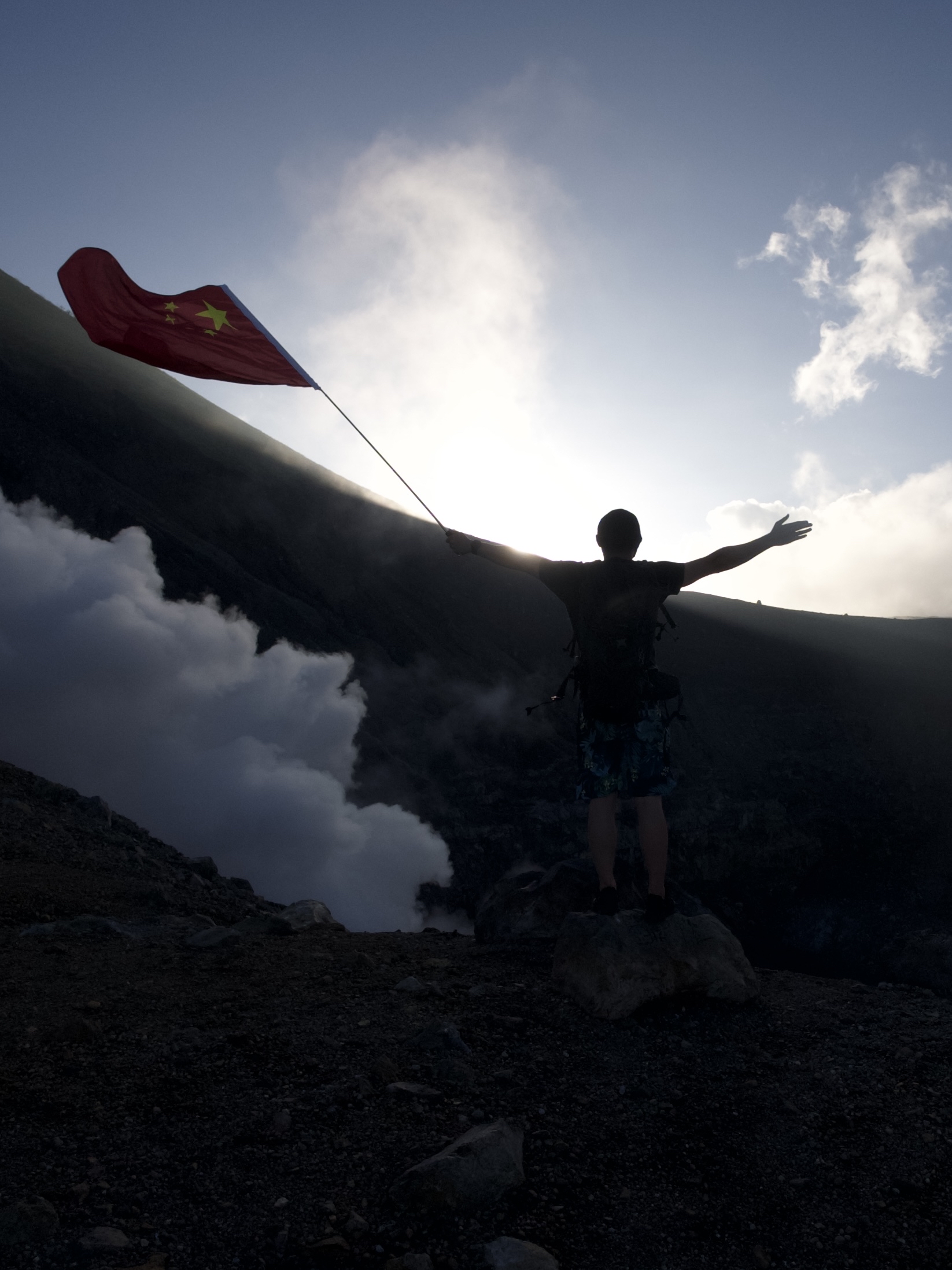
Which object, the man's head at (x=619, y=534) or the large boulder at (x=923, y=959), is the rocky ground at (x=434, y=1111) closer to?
the man's head at (x=619, y=534)

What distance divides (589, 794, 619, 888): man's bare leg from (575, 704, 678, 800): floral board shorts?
0.14ft

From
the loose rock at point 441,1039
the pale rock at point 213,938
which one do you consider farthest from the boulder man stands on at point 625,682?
the pale rock at point 213,938

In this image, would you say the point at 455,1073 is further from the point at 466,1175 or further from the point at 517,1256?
the point at 517,1256

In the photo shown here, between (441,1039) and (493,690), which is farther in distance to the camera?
(493,690)

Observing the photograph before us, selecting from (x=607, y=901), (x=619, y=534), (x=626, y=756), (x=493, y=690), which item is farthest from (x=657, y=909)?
(x=493, y=690)

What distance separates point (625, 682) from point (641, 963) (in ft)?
4.27

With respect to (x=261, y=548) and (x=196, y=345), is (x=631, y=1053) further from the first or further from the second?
(x=261, y=548)

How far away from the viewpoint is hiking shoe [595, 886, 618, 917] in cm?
371

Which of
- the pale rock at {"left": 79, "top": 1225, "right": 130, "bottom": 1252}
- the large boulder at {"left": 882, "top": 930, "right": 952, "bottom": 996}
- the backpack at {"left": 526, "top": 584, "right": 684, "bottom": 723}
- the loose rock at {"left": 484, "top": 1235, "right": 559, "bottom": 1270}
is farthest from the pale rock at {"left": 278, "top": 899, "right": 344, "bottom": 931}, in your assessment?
the large boulder at {"left": 882, "top": 930, "right": 952, "bottom": 996}

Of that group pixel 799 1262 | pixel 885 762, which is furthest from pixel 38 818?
pixel 885 762

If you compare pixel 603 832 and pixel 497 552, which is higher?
pixel 497 552

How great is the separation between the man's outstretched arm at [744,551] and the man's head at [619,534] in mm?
284

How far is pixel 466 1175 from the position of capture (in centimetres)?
209

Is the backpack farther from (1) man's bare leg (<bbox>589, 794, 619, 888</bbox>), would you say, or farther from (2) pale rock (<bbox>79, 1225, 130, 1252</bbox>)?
(2) pale rock (<bbox>79, 1225, 130, 1252</bbox>)
